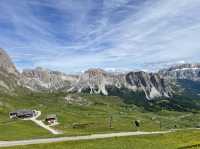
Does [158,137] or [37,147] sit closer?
[37,147]

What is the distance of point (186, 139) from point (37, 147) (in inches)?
1730

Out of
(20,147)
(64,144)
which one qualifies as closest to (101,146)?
(64,144)

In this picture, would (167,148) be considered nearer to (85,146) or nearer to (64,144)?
(85,146)

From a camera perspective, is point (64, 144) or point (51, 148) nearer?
point (51, 148)

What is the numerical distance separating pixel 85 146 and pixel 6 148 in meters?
16.2

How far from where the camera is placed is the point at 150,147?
72.1m

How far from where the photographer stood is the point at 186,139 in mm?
A: 95500

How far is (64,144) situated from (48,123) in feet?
371

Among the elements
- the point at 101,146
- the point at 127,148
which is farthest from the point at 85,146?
the point at 127,148

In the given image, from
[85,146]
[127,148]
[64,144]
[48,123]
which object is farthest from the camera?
[48,123]

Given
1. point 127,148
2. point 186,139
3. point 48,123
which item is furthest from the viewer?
point 48,123

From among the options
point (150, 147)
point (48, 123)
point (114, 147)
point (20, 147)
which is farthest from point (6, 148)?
point (48, 123)

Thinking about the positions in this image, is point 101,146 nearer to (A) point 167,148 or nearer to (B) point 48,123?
(A) point 167,148

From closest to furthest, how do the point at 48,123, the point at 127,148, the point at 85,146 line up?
the point at 127,148 < the point at 85,146 < the point at 48,123
